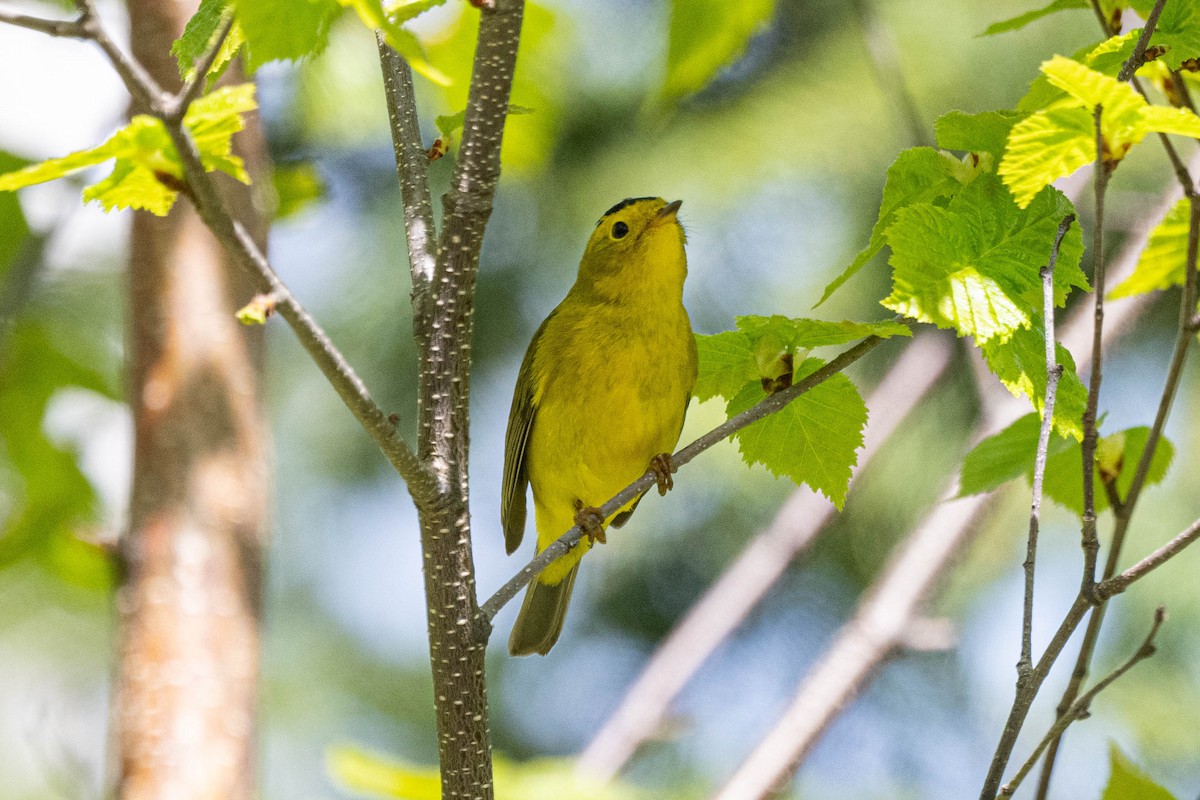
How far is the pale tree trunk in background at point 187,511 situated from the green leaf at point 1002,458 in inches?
81.5

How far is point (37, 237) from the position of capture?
3.10m

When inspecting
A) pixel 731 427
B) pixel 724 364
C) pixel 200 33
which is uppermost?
pixel 200 33

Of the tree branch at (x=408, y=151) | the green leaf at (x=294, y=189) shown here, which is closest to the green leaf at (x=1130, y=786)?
the tree branch at (x=408, y=151)

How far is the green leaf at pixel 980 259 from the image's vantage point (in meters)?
1.56

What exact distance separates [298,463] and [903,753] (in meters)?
3.25

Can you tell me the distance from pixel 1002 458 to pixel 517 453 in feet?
5.62

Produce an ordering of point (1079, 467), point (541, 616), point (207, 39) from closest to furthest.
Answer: point (207, 39)
point (1079, 467)
point (541, 616)

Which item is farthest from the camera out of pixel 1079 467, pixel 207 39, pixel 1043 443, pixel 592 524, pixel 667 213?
pixel 667 213

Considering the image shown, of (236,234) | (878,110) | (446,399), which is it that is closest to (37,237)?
(446,399)

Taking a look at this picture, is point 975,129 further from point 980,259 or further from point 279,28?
point 279,28

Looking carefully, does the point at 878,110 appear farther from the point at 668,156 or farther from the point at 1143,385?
the point at 1143,385

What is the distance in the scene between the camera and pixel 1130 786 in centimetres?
167

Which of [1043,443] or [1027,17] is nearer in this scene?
[1043,443]

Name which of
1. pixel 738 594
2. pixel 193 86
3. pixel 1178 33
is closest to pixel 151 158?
pixel 193 86
